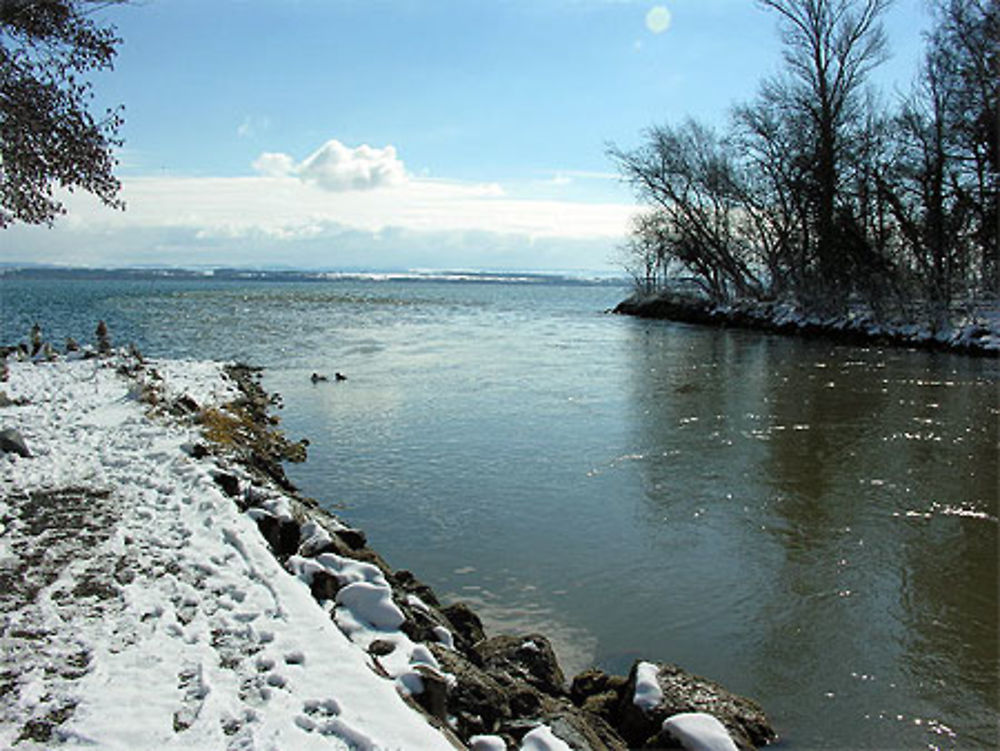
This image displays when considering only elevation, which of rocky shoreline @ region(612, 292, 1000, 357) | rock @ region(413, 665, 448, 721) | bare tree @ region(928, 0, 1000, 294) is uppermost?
bare tree @ region(928, 0, 1000, 294)

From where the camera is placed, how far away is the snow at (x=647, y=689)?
15.1ft

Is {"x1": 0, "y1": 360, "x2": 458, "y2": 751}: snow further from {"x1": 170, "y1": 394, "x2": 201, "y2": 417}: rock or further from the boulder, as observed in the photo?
{"x1": 170, "y1": 394, "x2": 201, "y2": 417}: rock

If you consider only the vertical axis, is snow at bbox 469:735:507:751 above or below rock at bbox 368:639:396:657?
below

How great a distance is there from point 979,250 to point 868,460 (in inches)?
947

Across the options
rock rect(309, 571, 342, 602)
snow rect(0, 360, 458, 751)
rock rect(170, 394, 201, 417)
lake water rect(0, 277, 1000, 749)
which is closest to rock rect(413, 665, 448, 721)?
snow rect(0, 360, 458, 751)

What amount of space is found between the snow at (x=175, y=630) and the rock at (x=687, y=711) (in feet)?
4.11

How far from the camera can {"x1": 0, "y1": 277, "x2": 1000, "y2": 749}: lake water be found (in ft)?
18.2

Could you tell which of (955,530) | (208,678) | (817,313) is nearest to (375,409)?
(955,530)

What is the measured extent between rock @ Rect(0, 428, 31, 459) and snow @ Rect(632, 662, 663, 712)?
7189 mm

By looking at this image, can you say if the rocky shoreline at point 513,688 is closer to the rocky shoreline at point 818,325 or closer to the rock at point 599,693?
the rock at point 599,693

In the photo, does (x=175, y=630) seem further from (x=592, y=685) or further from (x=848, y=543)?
(x=848, y=543)

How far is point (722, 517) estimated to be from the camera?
28.9 ft

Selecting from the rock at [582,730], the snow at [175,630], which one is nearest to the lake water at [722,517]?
the rock at [582,730]

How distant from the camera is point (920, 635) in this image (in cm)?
593
